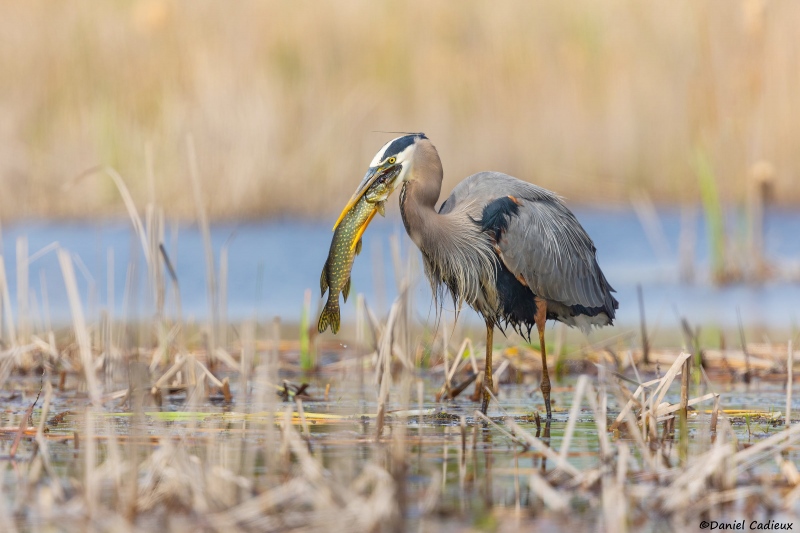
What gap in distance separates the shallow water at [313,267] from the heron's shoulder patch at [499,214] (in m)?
3.27

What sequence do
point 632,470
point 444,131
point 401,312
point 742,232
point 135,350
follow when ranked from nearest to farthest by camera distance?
point 632,470
point 401,312
point 135,350
point 742,232
point 444,131

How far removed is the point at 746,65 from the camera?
1088 centimetres

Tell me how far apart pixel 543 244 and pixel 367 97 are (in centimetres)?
689

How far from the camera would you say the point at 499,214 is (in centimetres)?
575

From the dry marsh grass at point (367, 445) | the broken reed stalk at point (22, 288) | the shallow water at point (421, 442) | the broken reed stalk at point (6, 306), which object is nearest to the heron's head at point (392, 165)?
the dry marsh grass at point (367, 445)

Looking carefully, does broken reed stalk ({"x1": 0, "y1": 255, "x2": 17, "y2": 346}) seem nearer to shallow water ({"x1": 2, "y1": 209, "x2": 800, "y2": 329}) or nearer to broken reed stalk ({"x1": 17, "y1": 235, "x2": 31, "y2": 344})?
broken reed stalk ({"x1": 17, "y1": 235, "x2": 31, "y2": 344})

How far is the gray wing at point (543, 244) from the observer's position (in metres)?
5.79

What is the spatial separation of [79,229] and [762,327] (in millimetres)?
6139

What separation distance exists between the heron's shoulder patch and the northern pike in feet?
1.83

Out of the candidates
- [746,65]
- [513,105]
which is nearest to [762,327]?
[746,65]

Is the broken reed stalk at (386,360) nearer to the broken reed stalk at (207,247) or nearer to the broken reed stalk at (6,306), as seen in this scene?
the broken reed stalk at (207,247)

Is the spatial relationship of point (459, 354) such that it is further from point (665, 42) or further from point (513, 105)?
point (665, 42)

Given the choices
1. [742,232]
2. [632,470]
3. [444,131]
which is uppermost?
[444,131]

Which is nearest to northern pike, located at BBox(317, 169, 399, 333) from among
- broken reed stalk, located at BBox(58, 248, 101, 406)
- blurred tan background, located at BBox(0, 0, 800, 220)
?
broken reed stalk, located at BBox(58, 248, 101, 406)
